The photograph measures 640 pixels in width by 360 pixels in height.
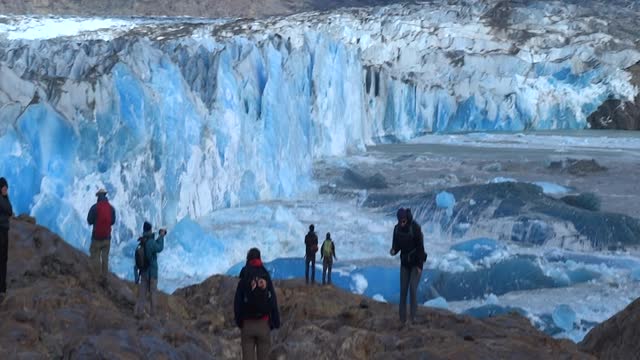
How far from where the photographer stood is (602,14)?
158 ft

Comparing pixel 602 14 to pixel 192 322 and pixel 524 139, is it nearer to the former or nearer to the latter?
pixel 524 139

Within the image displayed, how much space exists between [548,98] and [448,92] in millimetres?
3887

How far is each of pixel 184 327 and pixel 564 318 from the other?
535 cm

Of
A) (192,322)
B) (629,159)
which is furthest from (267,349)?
(629,159)

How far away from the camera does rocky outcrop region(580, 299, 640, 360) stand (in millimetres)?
6738

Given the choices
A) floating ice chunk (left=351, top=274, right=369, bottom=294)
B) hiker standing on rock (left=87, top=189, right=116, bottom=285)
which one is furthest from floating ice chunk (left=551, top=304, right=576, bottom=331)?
hiker standing on rock (left=87, top=189, right=116, bottom=285)

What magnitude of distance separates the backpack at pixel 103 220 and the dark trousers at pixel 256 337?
107 inches

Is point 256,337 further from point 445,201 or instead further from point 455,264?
point 445,201

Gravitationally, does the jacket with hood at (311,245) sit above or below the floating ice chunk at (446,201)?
above

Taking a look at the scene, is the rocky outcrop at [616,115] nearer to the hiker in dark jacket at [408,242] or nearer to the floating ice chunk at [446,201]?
the floating ice chunk at [446,201]

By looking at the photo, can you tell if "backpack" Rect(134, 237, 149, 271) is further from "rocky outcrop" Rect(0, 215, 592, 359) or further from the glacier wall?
the glacier wall

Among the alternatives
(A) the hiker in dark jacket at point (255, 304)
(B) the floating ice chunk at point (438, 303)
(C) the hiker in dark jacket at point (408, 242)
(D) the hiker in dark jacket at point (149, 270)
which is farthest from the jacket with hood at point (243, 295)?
(B) the floating ice chunk at point (438, 303)

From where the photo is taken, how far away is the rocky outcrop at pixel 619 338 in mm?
6738

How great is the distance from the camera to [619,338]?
7.02 meters
